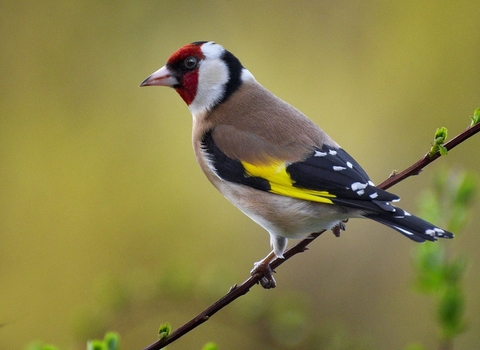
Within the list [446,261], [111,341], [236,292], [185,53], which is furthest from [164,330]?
[185,53]

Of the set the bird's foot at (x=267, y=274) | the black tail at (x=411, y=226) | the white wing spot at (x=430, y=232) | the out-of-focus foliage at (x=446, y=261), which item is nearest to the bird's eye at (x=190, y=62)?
the bird's foot at (x=267, y=274)

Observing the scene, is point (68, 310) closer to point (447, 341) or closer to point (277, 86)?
point (277, 86)

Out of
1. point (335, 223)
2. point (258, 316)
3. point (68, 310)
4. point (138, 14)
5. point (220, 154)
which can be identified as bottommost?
point (68, 310)

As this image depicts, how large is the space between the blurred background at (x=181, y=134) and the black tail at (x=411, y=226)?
7.05 ft

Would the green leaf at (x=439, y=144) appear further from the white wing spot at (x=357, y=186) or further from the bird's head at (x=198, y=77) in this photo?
the bird's head at (x=198, y=77)

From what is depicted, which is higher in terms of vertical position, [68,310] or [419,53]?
[419,53]

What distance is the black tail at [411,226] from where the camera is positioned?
198 cm

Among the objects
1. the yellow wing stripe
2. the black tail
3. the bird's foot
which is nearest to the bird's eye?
the yellow wing stripe

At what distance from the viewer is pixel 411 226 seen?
210 cm

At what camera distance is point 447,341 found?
202 centimetres

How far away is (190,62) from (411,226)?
119 cm

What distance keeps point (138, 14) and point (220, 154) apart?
292 centimetres

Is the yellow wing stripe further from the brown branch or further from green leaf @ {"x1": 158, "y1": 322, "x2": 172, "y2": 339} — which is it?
green leaf @ {"x1": 158, "y1": 322, "x2": 172, "y2": 339}

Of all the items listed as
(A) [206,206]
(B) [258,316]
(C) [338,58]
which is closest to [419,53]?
(C) [338,58]
